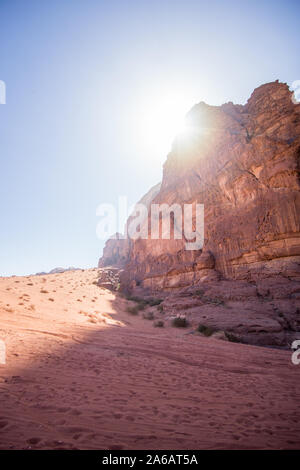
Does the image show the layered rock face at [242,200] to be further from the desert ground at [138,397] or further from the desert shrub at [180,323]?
the desert ground at [138,397]

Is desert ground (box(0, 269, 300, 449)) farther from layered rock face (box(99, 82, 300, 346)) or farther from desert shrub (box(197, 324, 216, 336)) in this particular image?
layered rock face (box(99, 82, 300, 346))

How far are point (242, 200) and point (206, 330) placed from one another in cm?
1396

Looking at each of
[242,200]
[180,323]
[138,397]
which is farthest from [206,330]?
[242,200]

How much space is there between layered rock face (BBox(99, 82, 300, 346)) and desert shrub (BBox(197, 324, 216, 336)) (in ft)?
14.3

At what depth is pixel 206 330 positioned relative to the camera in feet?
37.0

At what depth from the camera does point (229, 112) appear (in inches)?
1097

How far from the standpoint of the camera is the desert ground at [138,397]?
104 inches

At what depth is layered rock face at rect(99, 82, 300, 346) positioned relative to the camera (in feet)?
53.3

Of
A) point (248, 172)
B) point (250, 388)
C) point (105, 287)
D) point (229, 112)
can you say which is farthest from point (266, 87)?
point (105, 287)

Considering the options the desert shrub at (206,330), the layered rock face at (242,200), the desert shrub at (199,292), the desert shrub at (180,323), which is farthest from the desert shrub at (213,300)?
the desert shrub at (206,330)

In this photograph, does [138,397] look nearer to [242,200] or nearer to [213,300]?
[213,300]

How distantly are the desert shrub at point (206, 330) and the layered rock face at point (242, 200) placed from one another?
4.36 m

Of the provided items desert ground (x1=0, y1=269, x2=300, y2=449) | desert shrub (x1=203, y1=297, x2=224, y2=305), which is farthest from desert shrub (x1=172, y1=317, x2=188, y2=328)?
desert ground (x1=0, y1=269, x2=300, y2=449)
